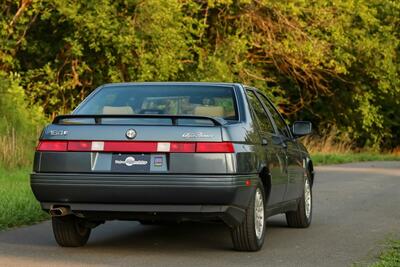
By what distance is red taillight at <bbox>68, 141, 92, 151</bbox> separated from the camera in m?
8.29

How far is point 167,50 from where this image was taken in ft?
83.8

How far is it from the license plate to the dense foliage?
16.1 m

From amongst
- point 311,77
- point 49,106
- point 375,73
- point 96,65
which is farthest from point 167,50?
point 375,73

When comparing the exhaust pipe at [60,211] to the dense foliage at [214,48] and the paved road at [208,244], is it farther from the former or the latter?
the dense foliage at [214,48]

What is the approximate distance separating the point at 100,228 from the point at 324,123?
28.0 meters

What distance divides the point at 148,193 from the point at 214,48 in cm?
Result: 2148

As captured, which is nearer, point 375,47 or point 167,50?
point 167,50

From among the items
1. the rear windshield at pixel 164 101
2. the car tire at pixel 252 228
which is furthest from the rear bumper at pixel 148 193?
the rear windshield at pixel 164 101

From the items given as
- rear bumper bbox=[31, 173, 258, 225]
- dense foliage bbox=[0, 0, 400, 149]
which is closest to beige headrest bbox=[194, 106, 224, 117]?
rear bumper bbox=[31, 173, 258, 225]

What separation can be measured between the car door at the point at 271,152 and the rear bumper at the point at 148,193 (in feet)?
2.98

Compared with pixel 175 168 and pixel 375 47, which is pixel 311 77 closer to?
pixel 375 47

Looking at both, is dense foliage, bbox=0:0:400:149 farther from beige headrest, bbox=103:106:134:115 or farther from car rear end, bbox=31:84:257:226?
car rear end, bbox=31:84:257:226

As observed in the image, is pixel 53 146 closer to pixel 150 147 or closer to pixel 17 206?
pixel 150 147

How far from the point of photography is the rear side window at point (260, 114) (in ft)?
31.0
